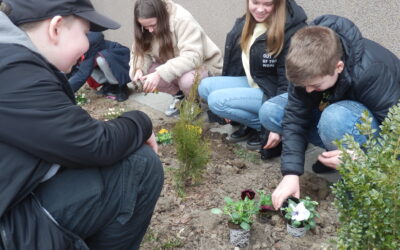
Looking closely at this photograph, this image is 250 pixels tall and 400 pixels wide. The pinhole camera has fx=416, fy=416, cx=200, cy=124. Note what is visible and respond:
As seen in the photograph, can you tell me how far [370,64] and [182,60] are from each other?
1.91m

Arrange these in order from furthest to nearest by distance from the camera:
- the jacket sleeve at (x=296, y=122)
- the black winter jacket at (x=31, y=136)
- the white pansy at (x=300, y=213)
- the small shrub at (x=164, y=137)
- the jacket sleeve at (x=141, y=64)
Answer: the jacket sleeve at (x=141, y=64) → the small shrub at (x=164, y=137) → the jacket sleeve at (x=296, y=122) → the white pansy at (x=300, y=213) → the black winter jacket at (x=31, y=136)

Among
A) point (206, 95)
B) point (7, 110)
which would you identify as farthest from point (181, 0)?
point (7, 110)

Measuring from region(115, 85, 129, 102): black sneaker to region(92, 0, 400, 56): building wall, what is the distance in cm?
123

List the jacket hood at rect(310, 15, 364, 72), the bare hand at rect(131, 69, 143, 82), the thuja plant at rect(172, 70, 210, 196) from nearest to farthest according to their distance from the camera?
the jacket hood at rect(310, 15, 364, 72)
the thuja plant at rect(172, 70, 210, 196)
the bare hand at rect(131, 69, 143, 82)

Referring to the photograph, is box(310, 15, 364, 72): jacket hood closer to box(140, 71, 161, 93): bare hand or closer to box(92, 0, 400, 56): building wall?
box(92, 0, 400, 56): building wall

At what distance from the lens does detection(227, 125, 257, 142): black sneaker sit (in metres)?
3.54

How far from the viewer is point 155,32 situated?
3.89 m

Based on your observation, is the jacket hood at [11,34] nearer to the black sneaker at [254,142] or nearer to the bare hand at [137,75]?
the black sneaker at [254,142]

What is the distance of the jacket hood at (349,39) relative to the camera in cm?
227

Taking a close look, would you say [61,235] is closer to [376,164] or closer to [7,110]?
[7,110]

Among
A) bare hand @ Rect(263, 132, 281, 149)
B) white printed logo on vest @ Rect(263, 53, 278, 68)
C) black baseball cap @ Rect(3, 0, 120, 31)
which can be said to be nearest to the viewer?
black baseball cap @ Rect(3, 0, 120, 31)

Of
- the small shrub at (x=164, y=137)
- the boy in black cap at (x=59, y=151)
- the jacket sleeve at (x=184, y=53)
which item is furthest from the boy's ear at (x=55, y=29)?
the jacket sleeve at (x=184, y=53)

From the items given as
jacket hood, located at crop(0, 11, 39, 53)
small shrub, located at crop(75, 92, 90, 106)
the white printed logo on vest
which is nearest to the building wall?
the white printed logo on vest

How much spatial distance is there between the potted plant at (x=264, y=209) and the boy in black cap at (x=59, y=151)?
749mm
